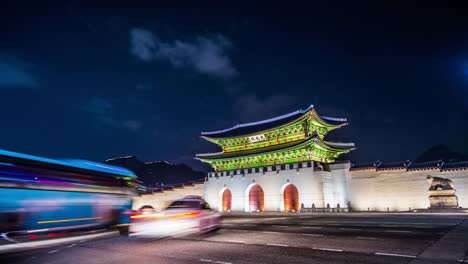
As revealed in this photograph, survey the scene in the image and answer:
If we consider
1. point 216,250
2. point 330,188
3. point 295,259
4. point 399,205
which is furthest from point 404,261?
point 330,188

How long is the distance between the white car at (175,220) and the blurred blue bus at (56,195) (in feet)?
7.36

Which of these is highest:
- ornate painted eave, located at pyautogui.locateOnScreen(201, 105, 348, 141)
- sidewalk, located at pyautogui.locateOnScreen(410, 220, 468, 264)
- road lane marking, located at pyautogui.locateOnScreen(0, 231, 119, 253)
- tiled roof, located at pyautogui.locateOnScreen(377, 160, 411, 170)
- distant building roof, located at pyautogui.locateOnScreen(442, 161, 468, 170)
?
ornate painted eave, located at pyautogui.locateOnScreen(201, 105, 348, 141)

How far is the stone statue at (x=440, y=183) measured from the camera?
889 inches

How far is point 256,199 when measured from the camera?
35188mm

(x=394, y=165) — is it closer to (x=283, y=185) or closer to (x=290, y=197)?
(x=290, y=197)

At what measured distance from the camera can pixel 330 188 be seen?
1200 inches

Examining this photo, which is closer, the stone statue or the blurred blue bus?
the blurred blue bus

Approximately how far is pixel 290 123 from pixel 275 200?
28.8 ft

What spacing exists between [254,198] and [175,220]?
26.5 meters

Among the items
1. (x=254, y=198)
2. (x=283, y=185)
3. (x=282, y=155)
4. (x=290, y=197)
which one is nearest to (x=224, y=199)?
(x=254, y=198)

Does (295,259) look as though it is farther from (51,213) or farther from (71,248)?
(51,213)

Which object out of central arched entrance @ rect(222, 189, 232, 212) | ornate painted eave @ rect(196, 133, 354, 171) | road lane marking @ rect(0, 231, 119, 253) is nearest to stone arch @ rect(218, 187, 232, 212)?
central arched entrance @ rect(222, 189, 232, 212)

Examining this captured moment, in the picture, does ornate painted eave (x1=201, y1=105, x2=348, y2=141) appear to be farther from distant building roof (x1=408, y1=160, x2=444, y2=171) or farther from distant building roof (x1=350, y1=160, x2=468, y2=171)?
distant building roof (x1=408, y1=160, x2=444, y2=171)

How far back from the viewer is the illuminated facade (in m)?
30.5
